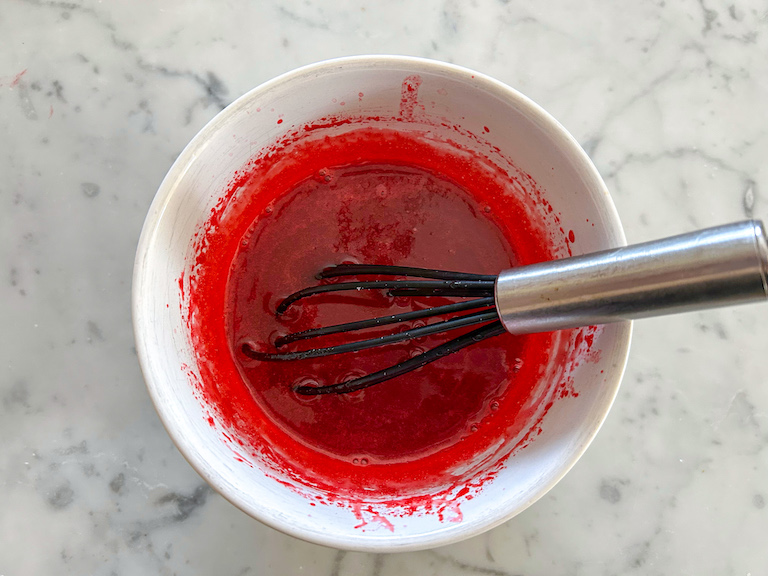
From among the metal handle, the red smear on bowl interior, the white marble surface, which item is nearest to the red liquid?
the red smear on bowl interior

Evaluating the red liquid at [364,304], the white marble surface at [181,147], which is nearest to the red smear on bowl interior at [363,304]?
the red liquid at [364,304]

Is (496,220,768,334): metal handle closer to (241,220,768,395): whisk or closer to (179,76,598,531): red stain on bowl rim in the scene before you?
(241,220,768,395): whisk

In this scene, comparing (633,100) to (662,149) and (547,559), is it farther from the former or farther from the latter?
(547,559)

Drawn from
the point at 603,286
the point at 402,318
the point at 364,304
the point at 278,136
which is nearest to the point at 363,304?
the point at 364,304

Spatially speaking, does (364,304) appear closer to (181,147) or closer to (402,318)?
(402,318)

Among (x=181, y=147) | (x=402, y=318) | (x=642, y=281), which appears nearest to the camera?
(x=642, y=281)

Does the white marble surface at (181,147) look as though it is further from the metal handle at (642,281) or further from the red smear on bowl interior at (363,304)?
the metal handle at (642,281)
